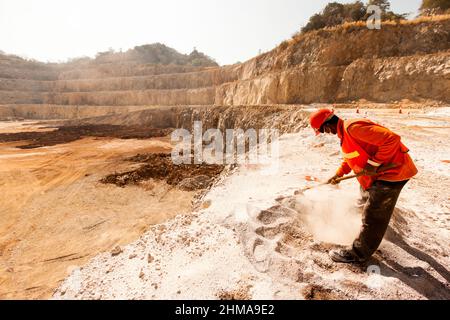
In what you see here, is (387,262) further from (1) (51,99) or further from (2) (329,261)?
(1) (51,99)

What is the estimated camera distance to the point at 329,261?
2.93 meters

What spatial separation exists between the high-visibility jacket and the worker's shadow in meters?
1.02

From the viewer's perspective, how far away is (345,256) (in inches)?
114

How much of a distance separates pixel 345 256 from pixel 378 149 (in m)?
1.32

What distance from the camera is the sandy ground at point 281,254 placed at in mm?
2646

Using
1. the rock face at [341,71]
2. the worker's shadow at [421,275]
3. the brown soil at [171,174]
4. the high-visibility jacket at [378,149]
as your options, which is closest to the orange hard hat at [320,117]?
the high-visibility jacket at [378,149]

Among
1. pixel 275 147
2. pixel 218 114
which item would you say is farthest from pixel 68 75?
pixel 275 147

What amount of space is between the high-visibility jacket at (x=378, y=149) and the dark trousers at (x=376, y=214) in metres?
0.10

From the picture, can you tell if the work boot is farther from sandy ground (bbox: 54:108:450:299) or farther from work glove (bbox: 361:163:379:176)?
work glove (bbox: 361:163:379:176)

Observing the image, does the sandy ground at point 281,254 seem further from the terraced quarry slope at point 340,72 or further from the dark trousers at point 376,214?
the terraced quarry slope at point 340,72

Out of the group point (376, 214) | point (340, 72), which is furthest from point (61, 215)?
point (340, 72)

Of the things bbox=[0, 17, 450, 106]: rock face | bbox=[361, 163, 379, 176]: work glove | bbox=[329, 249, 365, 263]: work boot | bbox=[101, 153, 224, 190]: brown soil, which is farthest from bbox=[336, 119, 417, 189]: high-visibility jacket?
bbox=[0, 17, 450, 106]: rock face
